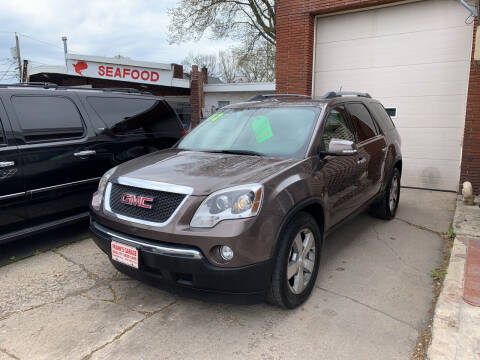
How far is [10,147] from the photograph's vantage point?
3.84m

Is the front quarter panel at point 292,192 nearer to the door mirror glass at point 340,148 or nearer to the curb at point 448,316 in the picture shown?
the door mirror glass at point 340,148

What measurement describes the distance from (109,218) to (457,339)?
106 inches

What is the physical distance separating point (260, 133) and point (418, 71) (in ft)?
17.6

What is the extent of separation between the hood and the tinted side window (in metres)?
1.62

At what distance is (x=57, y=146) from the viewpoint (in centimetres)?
425

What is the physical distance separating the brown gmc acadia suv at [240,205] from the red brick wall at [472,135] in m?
3.79

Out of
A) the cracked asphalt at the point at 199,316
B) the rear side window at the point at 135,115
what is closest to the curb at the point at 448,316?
the cracked asphalt at the point at 199,316

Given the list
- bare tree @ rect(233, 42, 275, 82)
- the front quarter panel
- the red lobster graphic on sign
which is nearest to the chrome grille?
the front quarter panel

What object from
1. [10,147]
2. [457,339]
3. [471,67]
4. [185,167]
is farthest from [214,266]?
[471,67]

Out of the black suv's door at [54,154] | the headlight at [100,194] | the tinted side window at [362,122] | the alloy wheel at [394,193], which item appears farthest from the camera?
the alloy wheel at [394,193]

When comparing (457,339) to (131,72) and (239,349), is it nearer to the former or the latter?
(239,349)

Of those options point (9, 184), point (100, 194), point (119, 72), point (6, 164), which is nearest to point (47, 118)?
point (6, 164)

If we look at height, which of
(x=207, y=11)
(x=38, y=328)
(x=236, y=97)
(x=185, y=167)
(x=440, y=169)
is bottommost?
(x=38, y=328)

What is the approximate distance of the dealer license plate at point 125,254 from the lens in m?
2.77
